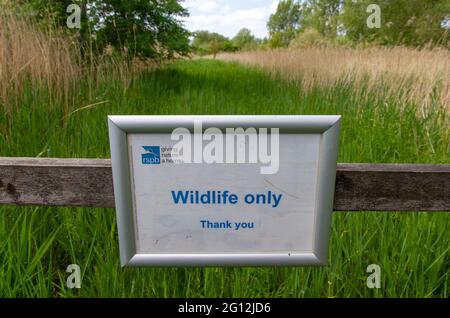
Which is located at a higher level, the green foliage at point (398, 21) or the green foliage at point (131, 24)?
the green foliage at point (398, 21)

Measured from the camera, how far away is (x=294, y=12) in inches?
2404

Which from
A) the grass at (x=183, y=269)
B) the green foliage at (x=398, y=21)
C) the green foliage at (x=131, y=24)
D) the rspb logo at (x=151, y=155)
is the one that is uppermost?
the green foliage at (x=398, y=21)

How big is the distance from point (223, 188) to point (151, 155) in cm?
22

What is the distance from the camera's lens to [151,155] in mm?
895

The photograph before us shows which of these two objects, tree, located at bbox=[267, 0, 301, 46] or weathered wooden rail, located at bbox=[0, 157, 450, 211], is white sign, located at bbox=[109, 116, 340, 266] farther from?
tree, located at bbox=[267, 0, 301, 46]

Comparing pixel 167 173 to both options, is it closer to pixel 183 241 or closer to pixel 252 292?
pixel 183 241

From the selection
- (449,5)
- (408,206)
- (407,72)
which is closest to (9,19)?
(408,206)

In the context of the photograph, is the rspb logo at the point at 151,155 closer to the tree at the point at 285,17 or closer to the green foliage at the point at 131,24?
the green foliage at the point at 131,24

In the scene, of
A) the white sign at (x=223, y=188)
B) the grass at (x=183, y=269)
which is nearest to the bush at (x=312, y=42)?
the grass at (x=183, y=269)

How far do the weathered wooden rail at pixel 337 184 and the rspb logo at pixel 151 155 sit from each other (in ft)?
0.49

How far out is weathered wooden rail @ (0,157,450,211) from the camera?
0.98 metres

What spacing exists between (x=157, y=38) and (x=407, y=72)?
4253mm

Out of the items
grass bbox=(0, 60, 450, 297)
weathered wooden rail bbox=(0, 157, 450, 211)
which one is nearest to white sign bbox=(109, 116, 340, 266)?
weathered wooden rail bbox=(0, 157, 450, 211)

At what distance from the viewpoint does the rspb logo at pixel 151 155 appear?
891mm
